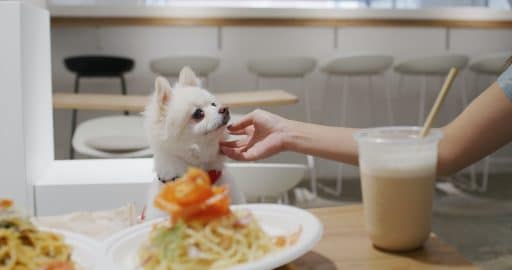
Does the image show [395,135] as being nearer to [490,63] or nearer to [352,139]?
[352,139]

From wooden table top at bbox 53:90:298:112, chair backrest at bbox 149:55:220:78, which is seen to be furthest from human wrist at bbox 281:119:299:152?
chair backrest at bbox 149:55:220:78

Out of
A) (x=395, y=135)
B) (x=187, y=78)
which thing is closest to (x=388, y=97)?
(x=187, y=78)

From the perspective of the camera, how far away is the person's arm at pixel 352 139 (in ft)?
3.21

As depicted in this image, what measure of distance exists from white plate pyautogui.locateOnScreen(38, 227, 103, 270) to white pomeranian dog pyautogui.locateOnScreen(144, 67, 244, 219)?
32 cm

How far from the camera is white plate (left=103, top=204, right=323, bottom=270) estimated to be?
2.03 ft

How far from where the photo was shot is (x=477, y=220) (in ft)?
10.5

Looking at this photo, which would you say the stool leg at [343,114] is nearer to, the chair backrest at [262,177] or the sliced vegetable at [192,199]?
the chair backrest at [262,177]

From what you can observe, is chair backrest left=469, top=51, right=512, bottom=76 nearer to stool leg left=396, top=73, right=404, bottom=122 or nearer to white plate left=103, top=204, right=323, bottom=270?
stool leg left=396, top=73, right=404, bottom=122

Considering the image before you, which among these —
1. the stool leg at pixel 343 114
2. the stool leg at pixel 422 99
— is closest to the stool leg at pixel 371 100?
the stool leg at pixel 343 114

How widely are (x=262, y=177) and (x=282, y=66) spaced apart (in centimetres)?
194

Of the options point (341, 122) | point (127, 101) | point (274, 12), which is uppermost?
point (274, 12)

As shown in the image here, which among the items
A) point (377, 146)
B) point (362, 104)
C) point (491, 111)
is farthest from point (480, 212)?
point (377, 146)

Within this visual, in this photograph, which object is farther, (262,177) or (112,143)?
(112,143)

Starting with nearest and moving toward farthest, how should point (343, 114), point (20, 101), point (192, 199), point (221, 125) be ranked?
1. point (192, 199)
2. point (221, 125)
3. point (20, 101)
4. point (343, 114)
